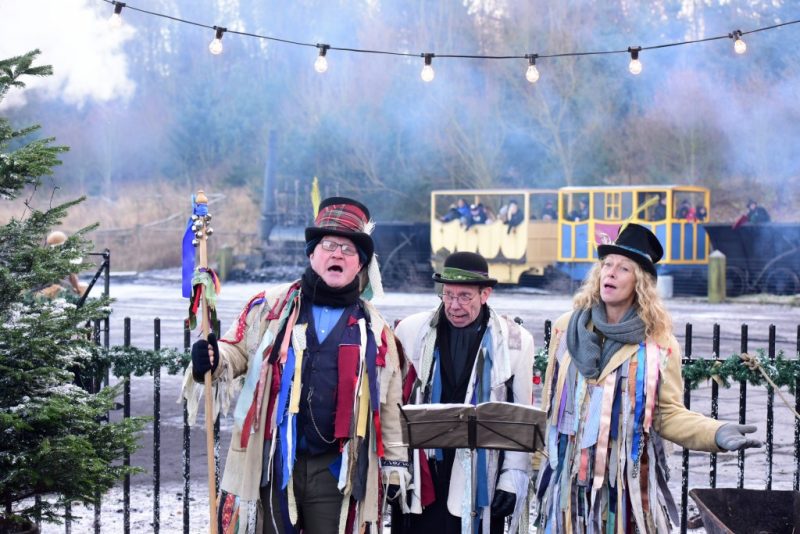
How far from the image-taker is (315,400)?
333 centimetres

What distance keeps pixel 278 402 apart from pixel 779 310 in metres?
17.4

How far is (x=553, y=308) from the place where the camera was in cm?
1925

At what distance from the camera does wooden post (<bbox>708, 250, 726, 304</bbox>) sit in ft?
66.8

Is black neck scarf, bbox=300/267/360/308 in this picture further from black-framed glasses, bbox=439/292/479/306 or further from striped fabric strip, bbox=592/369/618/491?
striped fabric strip, bbox=592/369/618/491

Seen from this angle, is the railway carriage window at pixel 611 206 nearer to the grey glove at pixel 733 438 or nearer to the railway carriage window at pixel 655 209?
the railway carriage window at pixel 655 209

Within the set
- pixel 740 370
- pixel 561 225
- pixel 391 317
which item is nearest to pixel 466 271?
pixel 740 370

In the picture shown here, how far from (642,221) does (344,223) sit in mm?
19307

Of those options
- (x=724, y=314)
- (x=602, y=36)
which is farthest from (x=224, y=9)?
(x=724, y=314)

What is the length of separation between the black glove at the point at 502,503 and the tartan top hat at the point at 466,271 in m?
0.82

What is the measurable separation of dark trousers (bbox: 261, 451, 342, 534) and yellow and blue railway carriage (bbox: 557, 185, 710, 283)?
18.3 m

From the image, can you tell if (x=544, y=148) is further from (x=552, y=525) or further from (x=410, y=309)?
(x=552, y=525)

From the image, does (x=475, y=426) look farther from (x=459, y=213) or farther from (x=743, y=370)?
(x=459, y=213)

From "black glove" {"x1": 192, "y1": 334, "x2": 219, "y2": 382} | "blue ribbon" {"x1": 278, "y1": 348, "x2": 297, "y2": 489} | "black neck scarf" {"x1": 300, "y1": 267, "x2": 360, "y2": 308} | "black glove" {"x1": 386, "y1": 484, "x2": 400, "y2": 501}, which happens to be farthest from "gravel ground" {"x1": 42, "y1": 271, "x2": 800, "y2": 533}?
"black glove" {"x1": 386, "y1": 484, "x2": 400, "y2": 501}

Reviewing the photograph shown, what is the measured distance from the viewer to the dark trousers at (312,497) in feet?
10.9
